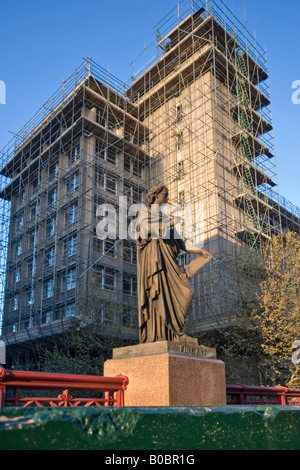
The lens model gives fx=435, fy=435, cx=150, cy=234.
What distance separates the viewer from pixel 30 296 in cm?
3706

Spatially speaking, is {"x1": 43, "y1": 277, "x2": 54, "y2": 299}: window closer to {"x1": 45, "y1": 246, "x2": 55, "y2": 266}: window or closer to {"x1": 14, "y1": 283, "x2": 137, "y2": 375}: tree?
{"x1": 45, "y1": 246, "x2": 55, "y2": 266}: window

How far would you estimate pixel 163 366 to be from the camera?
542 cm

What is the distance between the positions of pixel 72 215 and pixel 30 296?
792 centimetres

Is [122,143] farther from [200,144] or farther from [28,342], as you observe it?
[28,342]

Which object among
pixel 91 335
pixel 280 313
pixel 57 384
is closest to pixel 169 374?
pixel 57 384

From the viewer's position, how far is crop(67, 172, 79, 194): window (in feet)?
118

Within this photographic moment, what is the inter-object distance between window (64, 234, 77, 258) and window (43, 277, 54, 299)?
2777mm

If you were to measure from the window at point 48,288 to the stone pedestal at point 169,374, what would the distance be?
2984cm

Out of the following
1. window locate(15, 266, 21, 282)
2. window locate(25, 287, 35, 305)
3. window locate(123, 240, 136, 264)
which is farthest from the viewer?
window locate(15, 266, 21, 282)

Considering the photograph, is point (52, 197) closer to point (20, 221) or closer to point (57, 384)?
point (20, 221)

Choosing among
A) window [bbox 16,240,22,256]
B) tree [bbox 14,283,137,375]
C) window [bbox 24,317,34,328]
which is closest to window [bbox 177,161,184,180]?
tree [bbox 14,283,137,375]

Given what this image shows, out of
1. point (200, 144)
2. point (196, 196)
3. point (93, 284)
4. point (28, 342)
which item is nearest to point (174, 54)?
point (200, 144)

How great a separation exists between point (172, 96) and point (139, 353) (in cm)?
3855

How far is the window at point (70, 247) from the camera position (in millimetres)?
33684
